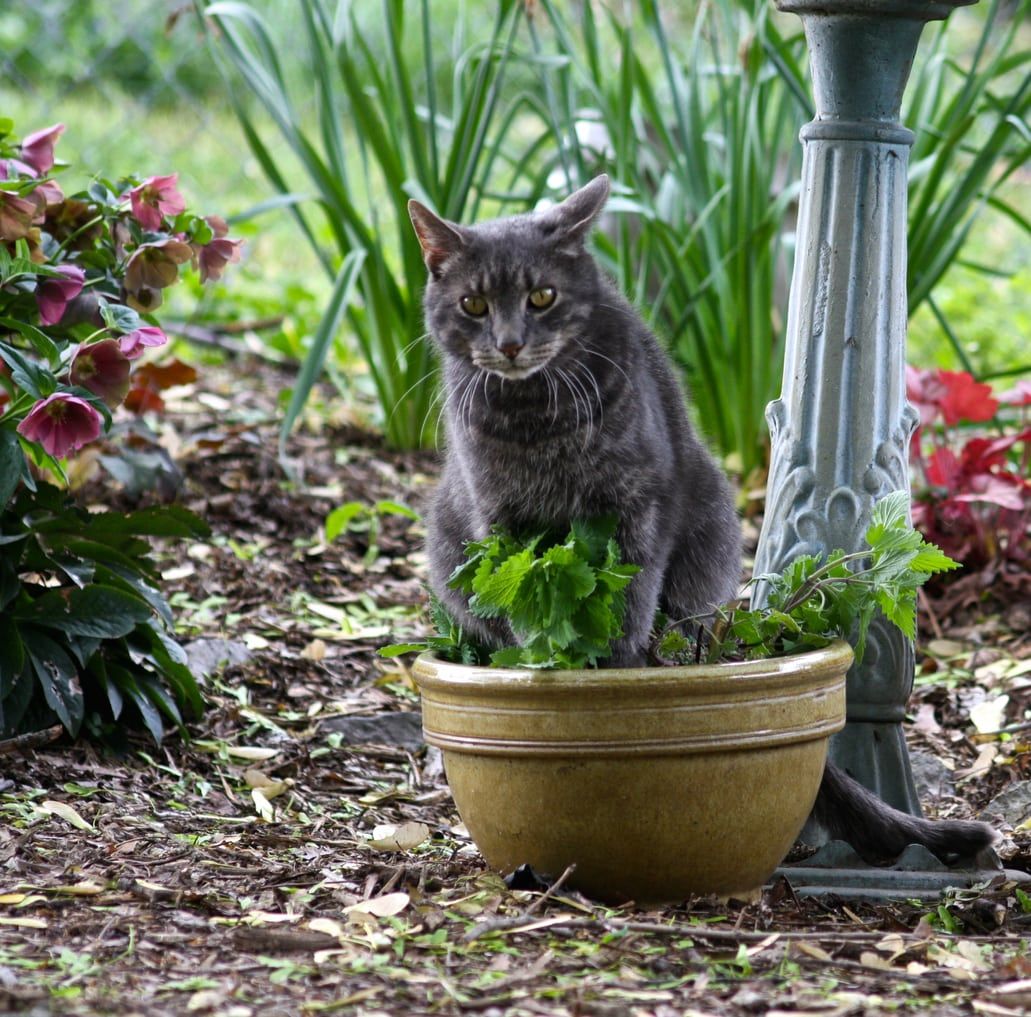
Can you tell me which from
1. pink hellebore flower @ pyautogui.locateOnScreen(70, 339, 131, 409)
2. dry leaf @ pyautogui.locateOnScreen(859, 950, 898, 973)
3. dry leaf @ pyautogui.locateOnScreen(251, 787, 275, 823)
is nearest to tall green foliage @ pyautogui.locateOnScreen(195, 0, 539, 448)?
pink hellebore flower @ pyautogui.locateOnScreen(70, 339, 131, 409)

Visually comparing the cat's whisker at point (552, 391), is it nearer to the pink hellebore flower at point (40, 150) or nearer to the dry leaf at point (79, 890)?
the dry leaf at point (79, 890)

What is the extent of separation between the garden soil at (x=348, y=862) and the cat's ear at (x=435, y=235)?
0.93 meters

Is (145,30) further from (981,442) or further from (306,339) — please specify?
(981,442)

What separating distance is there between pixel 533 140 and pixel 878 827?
3.91 metres

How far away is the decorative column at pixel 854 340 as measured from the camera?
2.15 metres

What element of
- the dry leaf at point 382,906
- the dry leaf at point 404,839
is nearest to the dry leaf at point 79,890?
the dry leaf at point 382,906

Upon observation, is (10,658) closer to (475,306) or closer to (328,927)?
(328,927)

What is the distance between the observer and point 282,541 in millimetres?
3496

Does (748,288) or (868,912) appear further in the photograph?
(748,288)

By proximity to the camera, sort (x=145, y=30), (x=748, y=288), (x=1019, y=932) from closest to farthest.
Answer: (x=1019, y=932) < (x=748, y=288) < (x=145, y=30)

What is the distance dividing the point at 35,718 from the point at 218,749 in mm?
360

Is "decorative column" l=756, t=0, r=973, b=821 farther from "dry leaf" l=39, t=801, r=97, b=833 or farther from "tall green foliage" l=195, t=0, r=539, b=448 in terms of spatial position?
"tall green foliage" l=195, t=0, r=539, b=448

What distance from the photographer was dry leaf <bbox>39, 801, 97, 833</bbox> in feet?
6.97

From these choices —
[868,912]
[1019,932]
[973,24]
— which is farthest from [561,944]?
[973,24]
